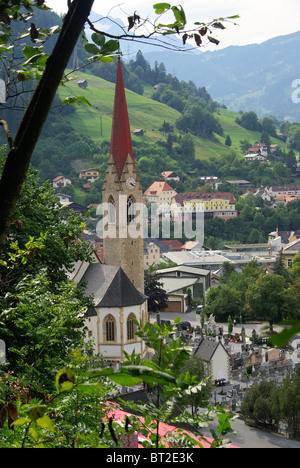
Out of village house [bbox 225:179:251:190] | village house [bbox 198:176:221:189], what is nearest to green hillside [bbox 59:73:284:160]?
village house [bbox 225:179:251:190]

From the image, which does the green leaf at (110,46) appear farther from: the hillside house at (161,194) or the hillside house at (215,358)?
the hillside house at (161,194)

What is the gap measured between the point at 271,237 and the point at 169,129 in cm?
3890

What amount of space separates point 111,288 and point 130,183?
183 inches

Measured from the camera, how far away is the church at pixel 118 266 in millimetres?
25812

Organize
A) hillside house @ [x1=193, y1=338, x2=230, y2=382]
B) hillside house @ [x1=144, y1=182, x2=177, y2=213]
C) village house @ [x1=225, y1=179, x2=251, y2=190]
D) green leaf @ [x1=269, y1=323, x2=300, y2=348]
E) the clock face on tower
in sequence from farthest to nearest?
1. village house @ [x1=225, y1=179, x2=251, y2=190]
2. hillside house @ [x1=144, y1=182, x2=177, y2=213]
3. the clock face on tower
4. hillside house @ [x1=193, y1=338, x2=230, y2=382]
5. green leaf @ [x1=269, y1=323, x2=300, y2=348]

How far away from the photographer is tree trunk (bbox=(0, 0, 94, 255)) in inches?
79.6

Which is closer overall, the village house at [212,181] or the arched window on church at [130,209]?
the arched window on church at [130,209]

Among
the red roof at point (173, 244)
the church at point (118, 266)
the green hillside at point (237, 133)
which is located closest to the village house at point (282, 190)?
the red roof at point (173, 244)

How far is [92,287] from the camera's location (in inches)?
1046

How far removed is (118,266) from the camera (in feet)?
87.8

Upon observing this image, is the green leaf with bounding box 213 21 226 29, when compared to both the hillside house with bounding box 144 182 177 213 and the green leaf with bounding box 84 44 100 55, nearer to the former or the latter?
the green leaf with bounding box 84 44 100 55

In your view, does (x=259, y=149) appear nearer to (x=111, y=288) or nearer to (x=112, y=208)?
(x=112, y=208)

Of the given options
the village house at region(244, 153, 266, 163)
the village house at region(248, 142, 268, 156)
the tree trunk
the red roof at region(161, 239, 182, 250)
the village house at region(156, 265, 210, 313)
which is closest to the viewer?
the tree trunk

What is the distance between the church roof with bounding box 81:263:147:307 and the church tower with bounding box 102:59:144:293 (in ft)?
4.93
